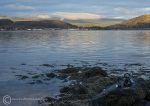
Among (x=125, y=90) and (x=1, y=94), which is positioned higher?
(x=125, y=90)

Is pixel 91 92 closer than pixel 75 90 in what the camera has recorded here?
Yes

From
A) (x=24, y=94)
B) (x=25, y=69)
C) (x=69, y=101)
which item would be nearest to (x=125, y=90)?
(x=69, y=101)

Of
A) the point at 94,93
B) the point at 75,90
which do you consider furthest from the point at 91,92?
the point at 75,90

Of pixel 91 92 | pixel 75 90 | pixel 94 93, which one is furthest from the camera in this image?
pixel 75 90

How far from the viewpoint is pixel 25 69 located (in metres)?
36.6

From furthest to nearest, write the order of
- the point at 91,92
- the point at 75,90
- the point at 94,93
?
the point at 75,90 < the point at 91,92 < the point at 94,93

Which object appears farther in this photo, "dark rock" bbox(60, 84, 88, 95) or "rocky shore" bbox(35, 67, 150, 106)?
"dark rock" bbox(60, 84, 88, 95)

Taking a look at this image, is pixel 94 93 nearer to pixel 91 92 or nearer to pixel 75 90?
pixel 91 92

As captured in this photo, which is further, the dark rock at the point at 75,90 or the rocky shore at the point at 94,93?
the dark rock at the point at 75,90

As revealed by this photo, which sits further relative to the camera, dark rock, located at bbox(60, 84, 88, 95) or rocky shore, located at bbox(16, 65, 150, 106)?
dark rock, located at bbox(60, 84, 88, 95)

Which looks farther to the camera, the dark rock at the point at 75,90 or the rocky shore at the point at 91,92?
the dark rock at the point at 75,90

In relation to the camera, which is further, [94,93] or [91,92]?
[91,92]

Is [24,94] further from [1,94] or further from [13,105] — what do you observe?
[13,105]

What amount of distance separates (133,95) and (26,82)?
1249 cm
